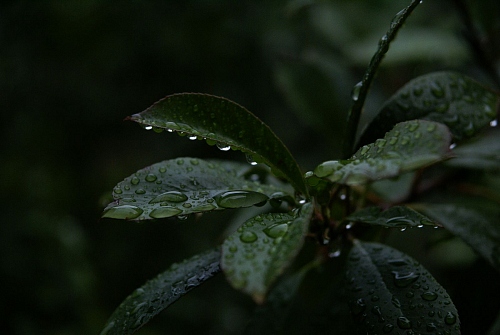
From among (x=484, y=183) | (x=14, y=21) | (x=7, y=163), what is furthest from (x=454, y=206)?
(x=7, y=163)

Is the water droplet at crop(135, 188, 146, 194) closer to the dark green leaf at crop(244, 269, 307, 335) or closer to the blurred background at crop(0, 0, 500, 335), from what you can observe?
the dark green leaf at crop(244, 269, 307, 335)

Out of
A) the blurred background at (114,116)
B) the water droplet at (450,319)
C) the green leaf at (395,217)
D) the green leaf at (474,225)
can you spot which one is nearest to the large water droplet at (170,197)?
the green leaf at (395,217)

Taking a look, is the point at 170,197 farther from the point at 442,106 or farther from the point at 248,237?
the point at 442,106

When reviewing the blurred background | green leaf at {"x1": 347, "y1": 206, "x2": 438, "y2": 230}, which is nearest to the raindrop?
green leaf at {"x1": 347, "y1": 206, "x2": 438, "y2": 230}

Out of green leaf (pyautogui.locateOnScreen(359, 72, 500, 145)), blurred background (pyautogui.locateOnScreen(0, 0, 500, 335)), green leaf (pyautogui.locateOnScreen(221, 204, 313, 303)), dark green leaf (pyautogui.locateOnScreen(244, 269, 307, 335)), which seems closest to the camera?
green leaf (pyautogui.locateOnScreen(221, 204, 313, 303))

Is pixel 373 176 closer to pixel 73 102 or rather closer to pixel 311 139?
pixel 311 139

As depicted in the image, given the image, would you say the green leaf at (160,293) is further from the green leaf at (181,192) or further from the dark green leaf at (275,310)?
the dark green leaf at (275,310)
